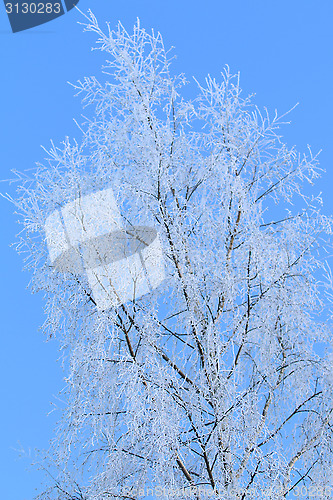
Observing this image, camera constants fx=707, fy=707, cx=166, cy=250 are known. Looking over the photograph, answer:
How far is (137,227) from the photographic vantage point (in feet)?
16.4

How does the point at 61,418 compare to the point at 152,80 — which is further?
the point at 152,80

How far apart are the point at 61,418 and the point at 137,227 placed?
1408 millimetres

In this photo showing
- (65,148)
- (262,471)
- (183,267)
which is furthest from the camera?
(65,148)

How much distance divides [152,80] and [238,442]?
8.43 feet

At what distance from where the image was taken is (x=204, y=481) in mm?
4727

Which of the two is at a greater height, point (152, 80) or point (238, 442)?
point (152, 80)

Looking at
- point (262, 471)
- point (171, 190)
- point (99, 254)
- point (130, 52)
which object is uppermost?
point (130, 52)

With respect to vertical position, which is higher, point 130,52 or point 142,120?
point 130,52

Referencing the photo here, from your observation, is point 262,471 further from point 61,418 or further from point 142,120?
point 142,120

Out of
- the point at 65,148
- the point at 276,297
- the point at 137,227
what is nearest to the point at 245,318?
the point at 276,297

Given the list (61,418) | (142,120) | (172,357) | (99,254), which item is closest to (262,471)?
(172,357)

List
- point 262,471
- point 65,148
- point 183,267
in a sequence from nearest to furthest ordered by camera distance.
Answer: point 262,471
point 183,267
point 65,148

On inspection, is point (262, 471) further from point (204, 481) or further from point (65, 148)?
point (65, 148)

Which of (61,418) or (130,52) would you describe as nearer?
(61,418)
